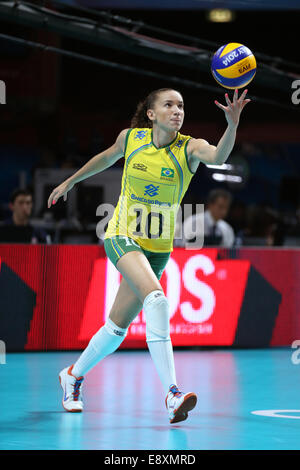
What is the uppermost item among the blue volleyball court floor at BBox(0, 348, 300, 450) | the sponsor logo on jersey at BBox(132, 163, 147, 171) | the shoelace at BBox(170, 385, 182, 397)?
the sponsor logo on jersey at BBox(132, 163, 147, 171)

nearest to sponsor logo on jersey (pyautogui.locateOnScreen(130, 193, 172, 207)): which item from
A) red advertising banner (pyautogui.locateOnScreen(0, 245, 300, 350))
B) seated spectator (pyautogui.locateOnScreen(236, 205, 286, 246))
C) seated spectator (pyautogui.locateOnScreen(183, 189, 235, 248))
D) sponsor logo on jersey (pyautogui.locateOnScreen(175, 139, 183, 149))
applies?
sponsor logo on jersey (pyautogui.locateOnScreen(175, 139, 183, 149))

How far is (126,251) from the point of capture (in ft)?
18.4

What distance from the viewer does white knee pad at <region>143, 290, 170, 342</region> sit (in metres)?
5.32

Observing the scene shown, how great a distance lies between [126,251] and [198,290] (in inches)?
176

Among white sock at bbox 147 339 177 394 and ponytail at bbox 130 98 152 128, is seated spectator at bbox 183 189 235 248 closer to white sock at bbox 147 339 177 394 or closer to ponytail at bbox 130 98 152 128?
ponytail at bbox 130 98 152 128

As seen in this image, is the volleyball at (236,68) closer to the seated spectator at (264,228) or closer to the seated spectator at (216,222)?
the seated spectator at (216,222)

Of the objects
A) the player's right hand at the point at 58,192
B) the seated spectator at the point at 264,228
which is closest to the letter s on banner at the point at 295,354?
the seated spectator at the point at 264,228

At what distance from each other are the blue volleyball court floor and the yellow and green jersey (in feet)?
4.04

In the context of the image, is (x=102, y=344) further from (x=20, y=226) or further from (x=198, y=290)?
(x=20, y=226)

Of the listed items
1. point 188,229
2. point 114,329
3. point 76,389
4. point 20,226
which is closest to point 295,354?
point 188,229

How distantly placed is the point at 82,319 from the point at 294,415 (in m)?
4.16

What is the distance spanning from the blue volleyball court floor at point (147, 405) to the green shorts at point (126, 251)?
1055 mm

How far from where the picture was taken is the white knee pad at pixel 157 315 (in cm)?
532
